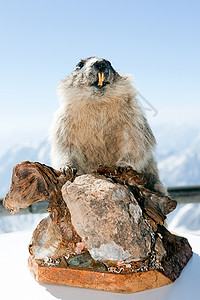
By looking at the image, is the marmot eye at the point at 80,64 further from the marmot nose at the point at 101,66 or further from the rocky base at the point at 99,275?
the rocky base at the point at 99,275

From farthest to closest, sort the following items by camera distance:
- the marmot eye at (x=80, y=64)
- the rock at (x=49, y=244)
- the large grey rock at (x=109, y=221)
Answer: the marmot eye at (x=80, y=64), the rock at (x=49, y=244), the large grey rock at (x=109, y=221)

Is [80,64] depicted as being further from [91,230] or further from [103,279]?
[103,279]

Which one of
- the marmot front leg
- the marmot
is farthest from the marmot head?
the marmot front leg

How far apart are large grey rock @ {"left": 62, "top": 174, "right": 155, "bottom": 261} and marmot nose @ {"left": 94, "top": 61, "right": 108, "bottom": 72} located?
1.80 ft

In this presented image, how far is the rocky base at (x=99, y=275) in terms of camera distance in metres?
1.33

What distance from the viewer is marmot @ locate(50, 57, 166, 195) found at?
1.66m

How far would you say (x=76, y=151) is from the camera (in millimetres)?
1715

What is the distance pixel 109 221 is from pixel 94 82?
674mm

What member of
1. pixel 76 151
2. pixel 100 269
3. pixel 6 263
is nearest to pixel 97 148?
pixel 76 151

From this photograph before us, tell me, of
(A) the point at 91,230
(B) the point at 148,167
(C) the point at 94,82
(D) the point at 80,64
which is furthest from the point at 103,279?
(D) the point at 80,64

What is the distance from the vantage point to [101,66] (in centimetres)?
157

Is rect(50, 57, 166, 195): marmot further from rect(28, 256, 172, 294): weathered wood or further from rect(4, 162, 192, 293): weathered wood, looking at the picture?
rect(28, 256, 172, 294): weathered wood

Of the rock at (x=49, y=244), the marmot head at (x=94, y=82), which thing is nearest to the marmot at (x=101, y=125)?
the marmot head at (x=94, y=82)

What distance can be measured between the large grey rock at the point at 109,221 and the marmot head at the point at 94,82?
50 centimetres
